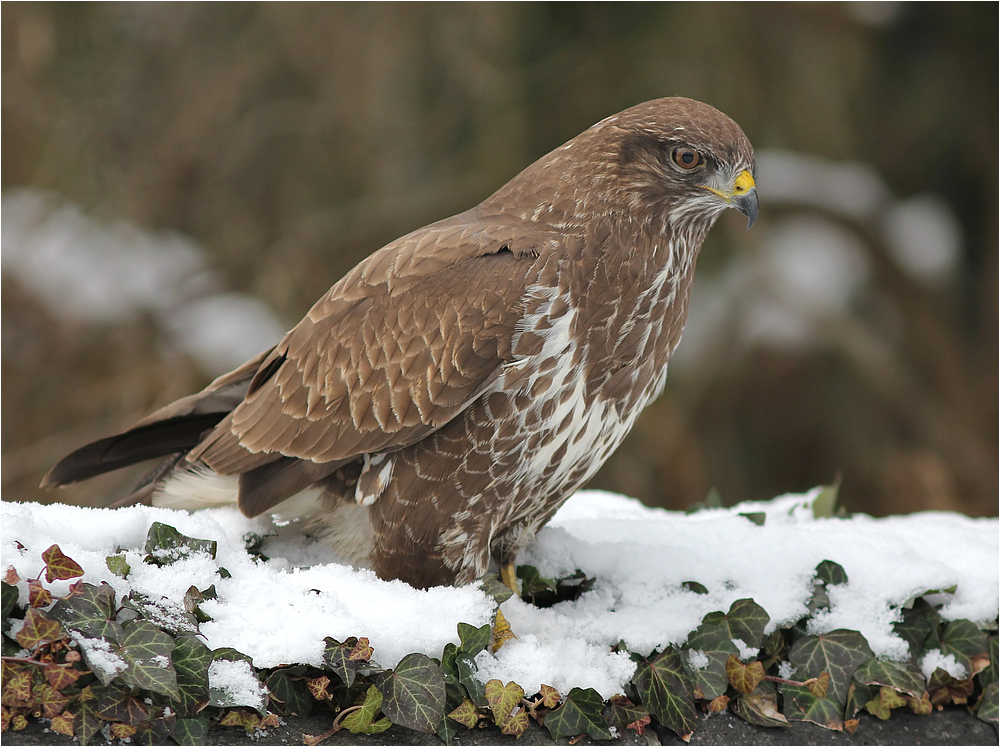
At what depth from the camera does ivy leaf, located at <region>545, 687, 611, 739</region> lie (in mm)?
2424

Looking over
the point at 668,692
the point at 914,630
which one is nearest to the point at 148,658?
the point at 668,692

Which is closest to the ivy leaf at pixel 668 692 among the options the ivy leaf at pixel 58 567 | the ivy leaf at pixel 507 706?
the ivy leaf at pixel 507 706

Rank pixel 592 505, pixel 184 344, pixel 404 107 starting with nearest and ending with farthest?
pixel 592 505 < pixel 184 344 < pixel 404 107

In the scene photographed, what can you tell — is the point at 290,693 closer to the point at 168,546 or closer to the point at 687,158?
the point at 168,546

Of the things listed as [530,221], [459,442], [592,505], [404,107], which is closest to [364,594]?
[459,442]

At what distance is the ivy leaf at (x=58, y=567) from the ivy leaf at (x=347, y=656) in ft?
1.96

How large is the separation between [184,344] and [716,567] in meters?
4.43

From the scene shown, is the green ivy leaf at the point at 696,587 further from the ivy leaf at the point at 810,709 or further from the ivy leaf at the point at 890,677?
the ivy leaf at the point at 890,677

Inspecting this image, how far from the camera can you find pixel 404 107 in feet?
23.8

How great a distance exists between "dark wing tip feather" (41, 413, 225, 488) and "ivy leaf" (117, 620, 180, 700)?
101cm

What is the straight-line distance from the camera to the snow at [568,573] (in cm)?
235

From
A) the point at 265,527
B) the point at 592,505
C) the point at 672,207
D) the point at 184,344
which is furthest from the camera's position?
the point at 184,344

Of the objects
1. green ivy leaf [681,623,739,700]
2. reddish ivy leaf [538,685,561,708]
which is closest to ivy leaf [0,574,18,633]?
reddish ivy leaf [538,685,561,708]

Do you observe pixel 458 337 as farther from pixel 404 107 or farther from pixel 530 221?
pixel 404 107
